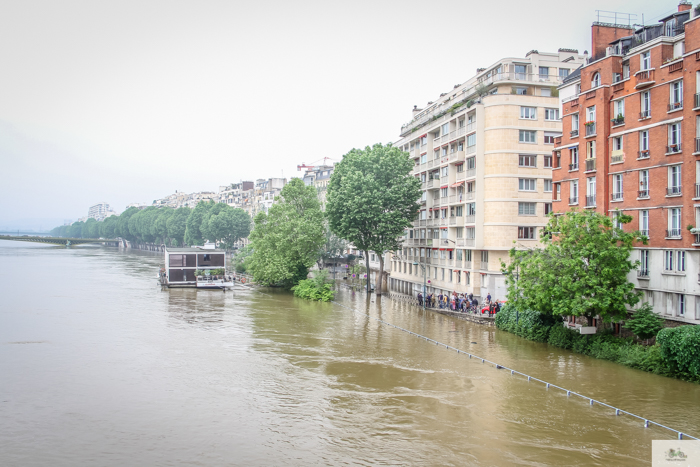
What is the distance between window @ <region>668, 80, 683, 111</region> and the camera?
32688 mm

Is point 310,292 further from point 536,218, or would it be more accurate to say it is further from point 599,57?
point 599,57

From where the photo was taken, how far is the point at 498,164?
183 feet

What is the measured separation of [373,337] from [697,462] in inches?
1034

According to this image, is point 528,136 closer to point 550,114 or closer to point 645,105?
point 550,114

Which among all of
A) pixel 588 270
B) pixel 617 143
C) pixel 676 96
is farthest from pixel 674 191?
pixel 588 270

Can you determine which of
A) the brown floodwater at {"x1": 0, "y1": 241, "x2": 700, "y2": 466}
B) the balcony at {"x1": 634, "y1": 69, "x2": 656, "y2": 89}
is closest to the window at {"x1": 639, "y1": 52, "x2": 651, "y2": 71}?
the balcony at {"x1": 634, "y1": 69, "x2": 656, "y2": 89}

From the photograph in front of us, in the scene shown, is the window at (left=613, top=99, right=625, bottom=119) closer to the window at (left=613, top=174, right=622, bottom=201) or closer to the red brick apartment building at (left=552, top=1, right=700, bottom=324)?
the red brick apartment building at (left=552, top=1, right=700, bottom=324)

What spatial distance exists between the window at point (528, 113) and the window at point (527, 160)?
382cm

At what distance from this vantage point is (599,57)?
134 feet

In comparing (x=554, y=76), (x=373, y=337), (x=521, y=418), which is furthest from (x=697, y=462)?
(x=554, y=76)

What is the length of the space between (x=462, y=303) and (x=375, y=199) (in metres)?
17.3

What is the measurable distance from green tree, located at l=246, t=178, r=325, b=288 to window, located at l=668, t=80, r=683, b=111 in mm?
49507

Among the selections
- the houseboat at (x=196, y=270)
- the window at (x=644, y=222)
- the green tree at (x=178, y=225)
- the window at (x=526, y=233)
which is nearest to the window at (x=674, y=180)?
the window at (x=644, y=222)

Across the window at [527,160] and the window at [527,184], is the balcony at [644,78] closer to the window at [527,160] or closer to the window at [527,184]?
the window at [527,160]
